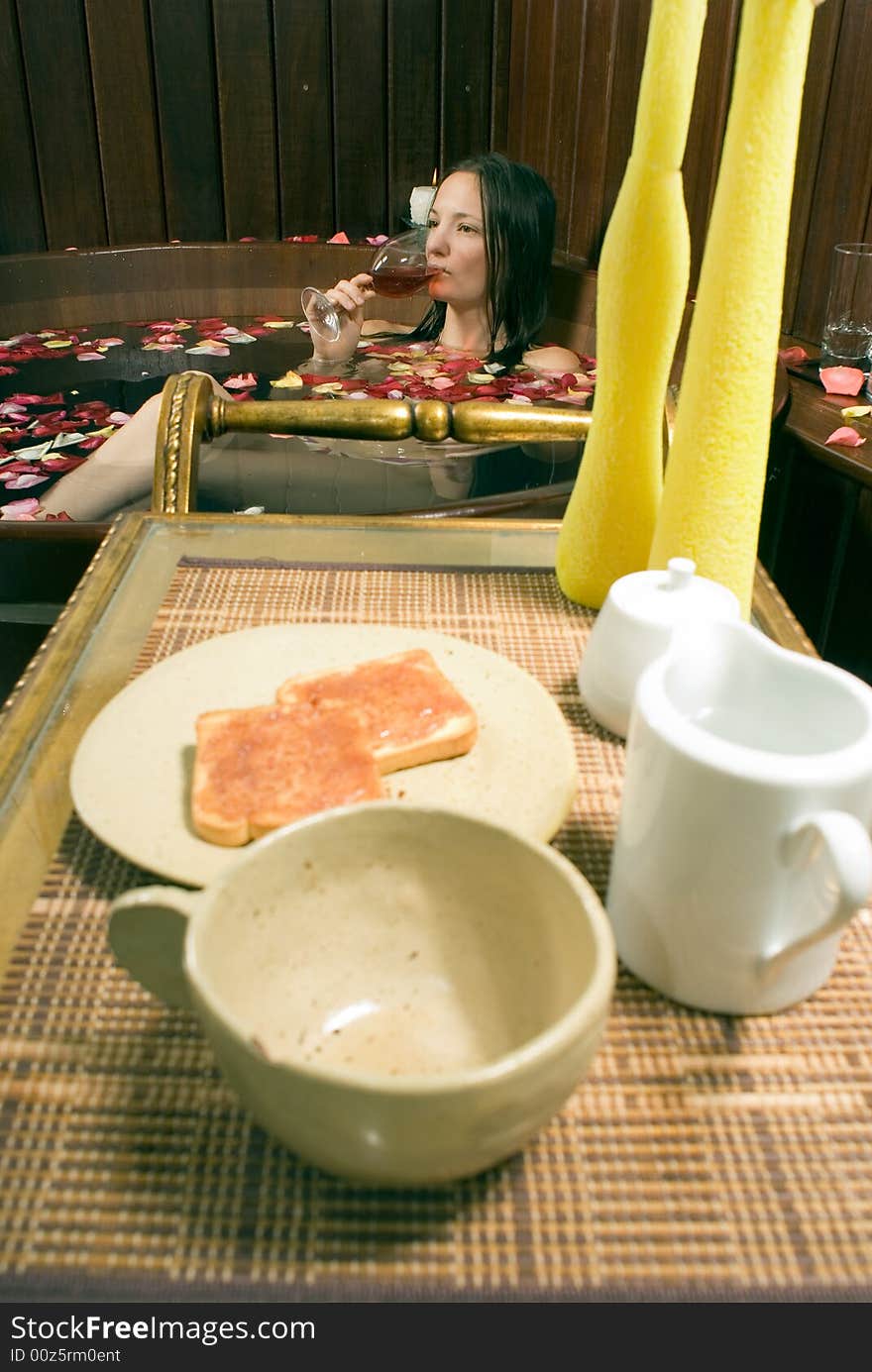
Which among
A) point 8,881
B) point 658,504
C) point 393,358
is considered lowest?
point 393,358

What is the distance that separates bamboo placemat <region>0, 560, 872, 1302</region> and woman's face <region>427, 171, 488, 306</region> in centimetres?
251

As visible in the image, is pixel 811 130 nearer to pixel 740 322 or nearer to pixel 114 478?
pixel 114 478

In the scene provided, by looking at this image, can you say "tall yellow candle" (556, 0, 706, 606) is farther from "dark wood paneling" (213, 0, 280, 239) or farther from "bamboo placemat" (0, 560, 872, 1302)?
"dark wood paneling" (213, 0, 280, 239)

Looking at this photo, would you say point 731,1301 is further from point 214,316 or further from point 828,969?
point 214,316

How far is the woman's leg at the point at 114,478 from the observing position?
7.52ft

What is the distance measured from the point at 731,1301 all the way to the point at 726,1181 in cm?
6

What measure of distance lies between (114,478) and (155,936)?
1970 millimetres

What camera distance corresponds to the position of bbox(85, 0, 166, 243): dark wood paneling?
3633 mm

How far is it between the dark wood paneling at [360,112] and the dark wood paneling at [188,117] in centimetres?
46

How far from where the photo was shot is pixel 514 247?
A: 2.79m

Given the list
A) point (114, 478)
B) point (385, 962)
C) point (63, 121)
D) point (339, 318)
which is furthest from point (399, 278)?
point (385, 962)

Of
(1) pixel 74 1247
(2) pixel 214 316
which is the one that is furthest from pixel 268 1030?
(2) pixel 214 316

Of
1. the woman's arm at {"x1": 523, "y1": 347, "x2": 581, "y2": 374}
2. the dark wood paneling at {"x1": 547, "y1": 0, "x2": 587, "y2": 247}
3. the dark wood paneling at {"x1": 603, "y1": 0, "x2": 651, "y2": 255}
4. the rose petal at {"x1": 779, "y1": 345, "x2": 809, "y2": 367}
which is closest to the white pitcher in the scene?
the rose petal at {"x1": 779, "y1": 345, "x2": 809, "y2": 367}

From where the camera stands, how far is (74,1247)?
0.45 metres
